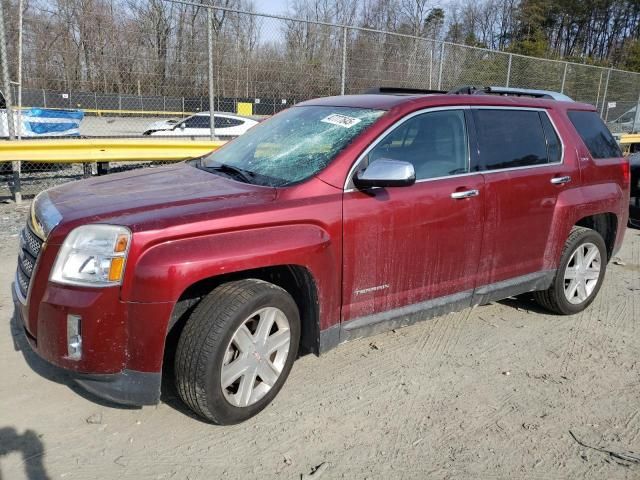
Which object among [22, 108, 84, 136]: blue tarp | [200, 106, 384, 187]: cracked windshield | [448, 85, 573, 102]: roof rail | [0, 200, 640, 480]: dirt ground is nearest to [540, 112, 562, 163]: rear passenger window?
[448, 85, 573, 102]: roof rail

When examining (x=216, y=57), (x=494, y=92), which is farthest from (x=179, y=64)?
(x=494, y=92)

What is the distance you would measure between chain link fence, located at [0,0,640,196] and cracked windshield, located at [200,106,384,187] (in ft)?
14.9

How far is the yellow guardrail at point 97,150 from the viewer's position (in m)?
7.16

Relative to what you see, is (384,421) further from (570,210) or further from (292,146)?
(570,210)

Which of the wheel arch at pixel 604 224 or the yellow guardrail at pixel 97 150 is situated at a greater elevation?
the yellow guardrail at pixel 97 150

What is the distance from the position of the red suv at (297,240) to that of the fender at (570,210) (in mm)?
16

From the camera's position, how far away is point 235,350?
2.84 meters

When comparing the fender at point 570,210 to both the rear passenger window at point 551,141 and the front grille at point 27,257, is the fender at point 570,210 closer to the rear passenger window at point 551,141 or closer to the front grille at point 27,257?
the rear passenger window at point 551,141

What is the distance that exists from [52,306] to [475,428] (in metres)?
2.32

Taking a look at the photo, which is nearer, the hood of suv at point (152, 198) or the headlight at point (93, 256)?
the headlight at point (93, 256)

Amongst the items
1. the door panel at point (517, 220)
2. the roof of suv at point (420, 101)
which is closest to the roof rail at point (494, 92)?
the roof of suv at point (420, 101)

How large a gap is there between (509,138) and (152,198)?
2631mm

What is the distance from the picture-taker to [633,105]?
59.6 feet

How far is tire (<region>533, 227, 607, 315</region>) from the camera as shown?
14.4 ft
